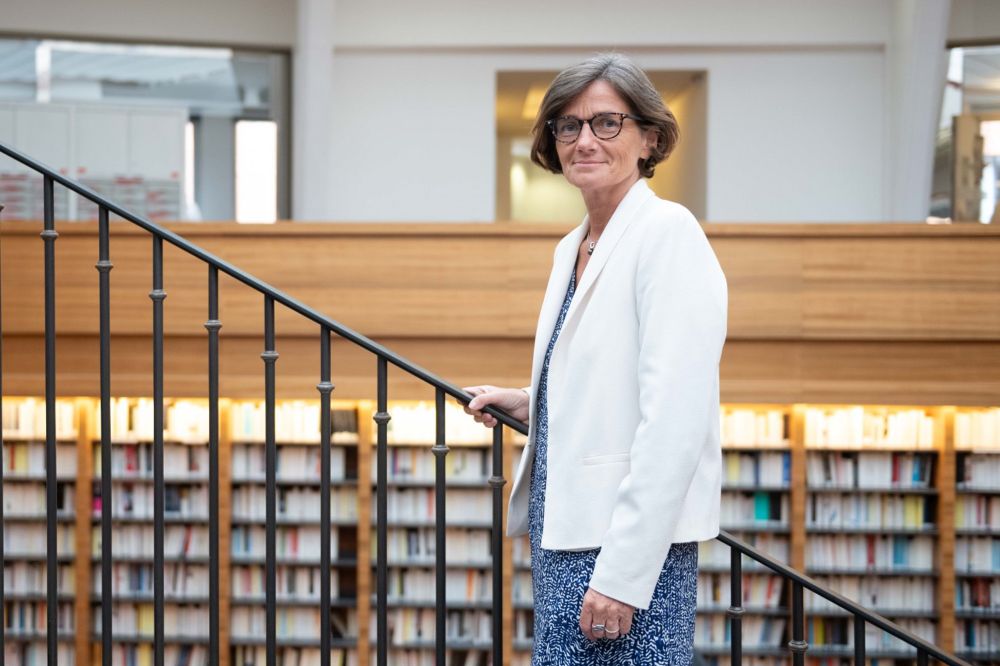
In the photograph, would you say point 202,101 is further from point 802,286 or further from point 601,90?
point 601,90

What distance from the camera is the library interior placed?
5977 millimetres

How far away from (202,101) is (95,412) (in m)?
3.24

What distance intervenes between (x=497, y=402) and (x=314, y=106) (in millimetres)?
6573

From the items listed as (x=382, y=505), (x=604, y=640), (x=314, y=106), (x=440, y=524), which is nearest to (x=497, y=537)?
(x=440, y=524)

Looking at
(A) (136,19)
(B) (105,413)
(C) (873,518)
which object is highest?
(A) (136,19)

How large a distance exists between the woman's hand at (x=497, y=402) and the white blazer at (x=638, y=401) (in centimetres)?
31

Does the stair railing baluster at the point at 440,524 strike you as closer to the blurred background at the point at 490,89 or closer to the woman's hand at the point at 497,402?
the woman's hand at the point at 497,402

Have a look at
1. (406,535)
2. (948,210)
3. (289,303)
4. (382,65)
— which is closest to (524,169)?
(382,65)

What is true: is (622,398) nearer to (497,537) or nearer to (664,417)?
(664,417)

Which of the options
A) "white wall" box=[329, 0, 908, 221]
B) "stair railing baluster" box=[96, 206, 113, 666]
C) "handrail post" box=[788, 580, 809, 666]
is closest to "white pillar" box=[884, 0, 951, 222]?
"white wall" box=[329, 0, 908, 221]

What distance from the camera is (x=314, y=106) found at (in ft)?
25.6

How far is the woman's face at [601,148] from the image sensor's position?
4.69ft

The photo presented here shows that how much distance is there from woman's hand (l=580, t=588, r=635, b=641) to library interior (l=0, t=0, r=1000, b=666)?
3702 millimetres

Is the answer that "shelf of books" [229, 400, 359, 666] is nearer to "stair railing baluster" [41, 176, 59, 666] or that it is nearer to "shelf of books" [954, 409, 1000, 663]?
"shelf of books" [954, 409, 1000, 663]
